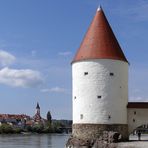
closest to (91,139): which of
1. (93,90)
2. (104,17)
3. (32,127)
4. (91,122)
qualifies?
(91,122)

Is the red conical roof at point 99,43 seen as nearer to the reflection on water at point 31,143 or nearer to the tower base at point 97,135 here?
the tower base at point 97,135

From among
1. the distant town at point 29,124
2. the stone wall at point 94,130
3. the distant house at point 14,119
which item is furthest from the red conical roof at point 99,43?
the distant house at point 14,119

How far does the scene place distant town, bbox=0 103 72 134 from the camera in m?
85.6

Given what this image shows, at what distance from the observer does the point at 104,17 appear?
2569 centimetres

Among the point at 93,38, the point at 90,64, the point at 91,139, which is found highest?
the point at 93,38

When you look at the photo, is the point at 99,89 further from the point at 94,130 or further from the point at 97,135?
the point at 97,135

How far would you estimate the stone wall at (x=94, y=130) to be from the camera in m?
23.7

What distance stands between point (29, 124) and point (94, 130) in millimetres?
78333

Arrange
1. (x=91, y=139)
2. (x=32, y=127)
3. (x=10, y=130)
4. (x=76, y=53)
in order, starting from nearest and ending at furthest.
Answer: (x=91, y=139), (x=76, y=53), (x=10, y=130), (x=32, y=127)

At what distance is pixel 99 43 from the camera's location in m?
24.6

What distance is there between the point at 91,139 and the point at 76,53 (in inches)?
206

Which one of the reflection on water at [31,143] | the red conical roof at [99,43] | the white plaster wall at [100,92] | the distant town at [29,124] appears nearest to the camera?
the white plaster wall at [100,92]

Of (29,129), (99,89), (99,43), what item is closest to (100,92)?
(99,89)

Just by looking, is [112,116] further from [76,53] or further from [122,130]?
[76,53]
